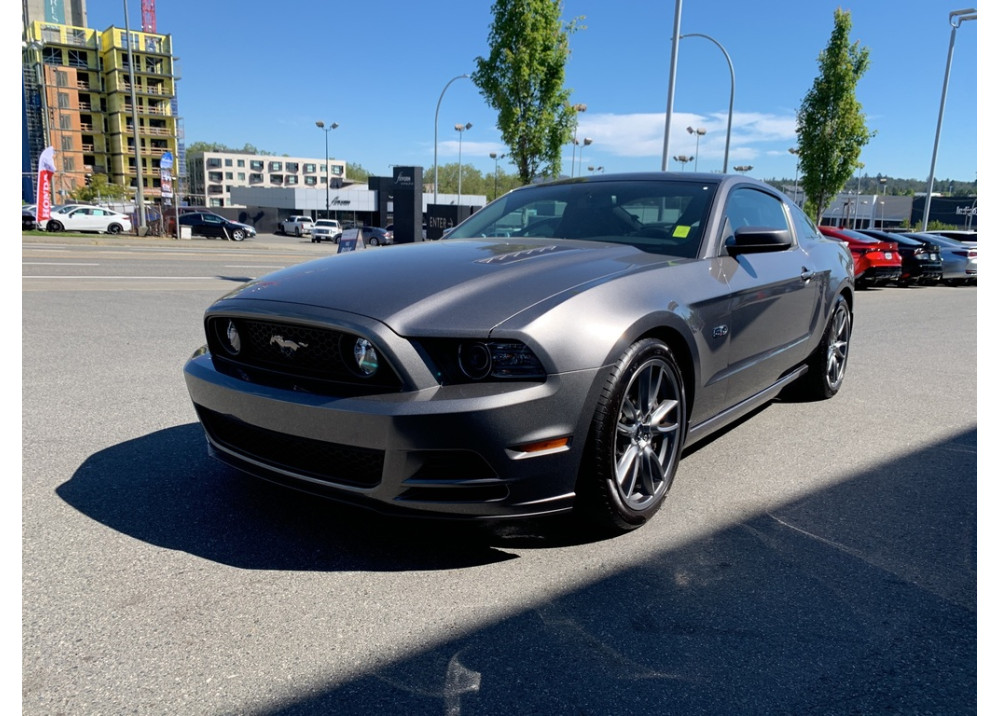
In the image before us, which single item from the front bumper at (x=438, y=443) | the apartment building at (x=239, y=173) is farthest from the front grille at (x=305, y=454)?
the apartment building at (x=239, y=173)

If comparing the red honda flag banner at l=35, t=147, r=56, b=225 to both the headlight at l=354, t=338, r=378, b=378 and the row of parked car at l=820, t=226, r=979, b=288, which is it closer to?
the row of parked car at l=820, t=226, r=979, b=288

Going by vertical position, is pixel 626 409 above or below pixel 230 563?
above

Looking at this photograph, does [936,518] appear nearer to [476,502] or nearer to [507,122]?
[476,502]

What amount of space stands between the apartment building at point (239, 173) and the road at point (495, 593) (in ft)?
422

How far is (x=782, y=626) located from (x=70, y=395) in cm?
465

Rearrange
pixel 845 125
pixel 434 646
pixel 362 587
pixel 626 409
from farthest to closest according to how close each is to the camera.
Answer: pixel 845 125 → pixel 626 409 → pixel 362 587 → pixel 434 646

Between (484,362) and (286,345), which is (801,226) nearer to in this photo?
(484,362)

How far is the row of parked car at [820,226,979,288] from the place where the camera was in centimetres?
1616

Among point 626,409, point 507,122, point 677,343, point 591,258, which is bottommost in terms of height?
point 626,409

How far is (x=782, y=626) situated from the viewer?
8.00ft

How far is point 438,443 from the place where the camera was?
2475 millimetres

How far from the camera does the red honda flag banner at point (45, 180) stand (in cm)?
2542
